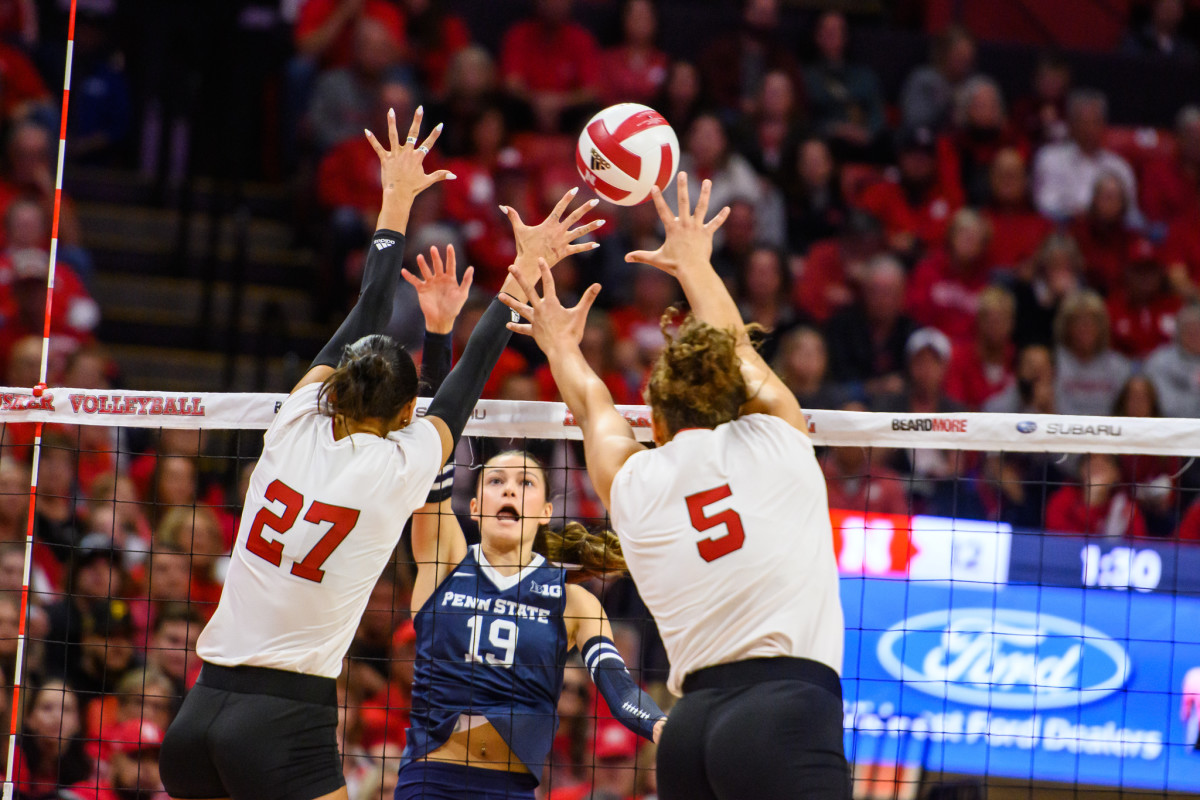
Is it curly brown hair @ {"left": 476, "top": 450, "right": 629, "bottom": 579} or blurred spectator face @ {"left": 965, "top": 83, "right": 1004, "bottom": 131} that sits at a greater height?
blurred spectator face @ {"left": 965, "top": 83, "right": 1004, "bottom": 131}

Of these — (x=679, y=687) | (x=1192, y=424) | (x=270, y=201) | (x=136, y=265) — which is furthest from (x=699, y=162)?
(x=679, y=687)

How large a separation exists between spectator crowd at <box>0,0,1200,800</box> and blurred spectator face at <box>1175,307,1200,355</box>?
21mm

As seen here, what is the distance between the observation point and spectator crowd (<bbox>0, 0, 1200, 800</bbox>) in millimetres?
8133

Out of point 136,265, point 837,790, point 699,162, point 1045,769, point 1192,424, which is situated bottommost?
point 1045,769

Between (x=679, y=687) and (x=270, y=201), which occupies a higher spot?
(x=270, y=201)

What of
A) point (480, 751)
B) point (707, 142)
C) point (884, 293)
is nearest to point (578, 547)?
point (480, 751)

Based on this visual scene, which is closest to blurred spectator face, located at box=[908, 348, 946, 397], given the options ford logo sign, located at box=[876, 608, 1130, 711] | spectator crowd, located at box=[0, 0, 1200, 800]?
spectator crowd, located at box=[0, 0, 1200, 800]

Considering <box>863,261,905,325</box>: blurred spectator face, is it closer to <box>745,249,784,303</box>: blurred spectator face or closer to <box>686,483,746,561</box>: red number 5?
<box>745,249,784,303</box>: blurred spectator face

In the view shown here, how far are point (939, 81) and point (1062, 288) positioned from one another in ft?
8.18

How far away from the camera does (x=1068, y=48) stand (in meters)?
13.6

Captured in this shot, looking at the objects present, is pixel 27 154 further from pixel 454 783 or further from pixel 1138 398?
pixel 1138 398

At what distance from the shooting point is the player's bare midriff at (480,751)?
5094mm

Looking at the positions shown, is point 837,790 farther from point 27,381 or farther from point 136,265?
point 136,265

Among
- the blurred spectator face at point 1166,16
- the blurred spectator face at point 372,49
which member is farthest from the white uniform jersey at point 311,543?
the blurred spectator face at point 1166,16
